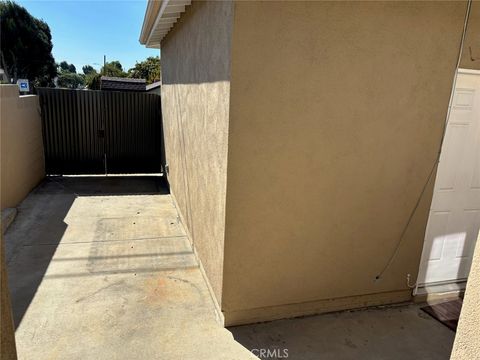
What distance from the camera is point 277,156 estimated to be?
301 cm

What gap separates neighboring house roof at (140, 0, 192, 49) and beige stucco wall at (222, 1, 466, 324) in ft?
7.16

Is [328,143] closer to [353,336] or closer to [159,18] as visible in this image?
[353,336]

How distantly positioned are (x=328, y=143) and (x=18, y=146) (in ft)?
20.5

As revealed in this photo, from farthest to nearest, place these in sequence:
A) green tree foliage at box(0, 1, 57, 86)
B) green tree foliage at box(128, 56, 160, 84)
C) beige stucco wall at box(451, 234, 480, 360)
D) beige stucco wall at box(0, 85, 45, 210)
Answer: green tree foliage at box(128, 56, 160, 84) < green tree foliage at box(0, 1, 57, 86) < beige stucco wall at box(0, 85, 45, 210) < beige stucco wall at box(451, 234, 480, 360)

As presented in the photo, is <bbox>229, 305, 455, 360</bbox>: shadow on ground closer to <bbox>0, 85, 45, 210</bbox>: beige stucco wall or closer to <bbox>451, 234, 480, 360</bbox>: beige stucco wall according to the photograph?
<bbox>451, 234, 480, 360</bbox>: beige stucco wall

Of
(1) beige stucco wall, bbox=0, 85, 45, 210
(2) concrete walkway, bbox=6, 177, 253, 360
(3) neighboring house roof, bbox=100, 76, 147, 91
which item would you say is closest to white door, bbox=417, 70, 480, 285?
(2) concrete walkway, bbox=6, 177, 253, 360

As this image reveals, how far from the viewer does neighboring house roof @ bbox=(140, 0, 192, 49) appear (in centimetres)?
459

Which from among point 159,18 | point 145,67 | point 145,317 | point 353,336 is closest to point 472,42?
point 353,336

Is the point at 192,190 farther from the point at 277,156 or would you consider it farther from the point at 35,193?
the point at 35,193

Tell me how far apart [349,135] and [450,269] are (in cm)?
221

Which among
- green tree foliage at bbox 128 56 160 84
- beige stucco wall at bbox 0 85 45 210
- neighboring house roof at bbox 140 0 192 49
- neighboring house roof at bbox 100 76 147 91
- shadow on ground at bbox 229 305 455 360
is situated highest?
green tree foliage at bbox 128 56 160 84

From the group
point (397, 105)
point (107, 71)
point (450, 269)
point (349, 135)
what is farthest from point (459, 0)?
point (107, 71)

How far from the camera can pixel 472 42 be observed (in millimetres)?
3283

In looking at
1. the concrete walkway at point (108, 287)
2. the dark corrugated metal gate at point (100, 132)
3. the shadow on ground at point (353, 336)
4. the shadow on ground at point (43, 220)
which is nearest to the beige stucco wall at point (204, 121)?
the concrete walkway at point (108, 287)
